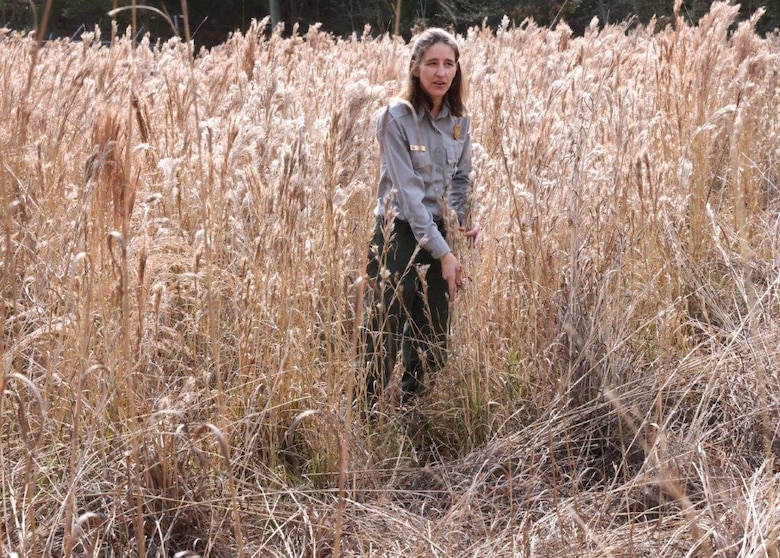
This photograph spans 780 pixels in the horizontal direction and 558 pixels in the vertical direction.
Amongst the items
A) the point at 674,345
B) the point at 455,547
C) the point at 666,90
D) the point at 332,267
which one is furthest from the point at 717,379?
the point at 666,90

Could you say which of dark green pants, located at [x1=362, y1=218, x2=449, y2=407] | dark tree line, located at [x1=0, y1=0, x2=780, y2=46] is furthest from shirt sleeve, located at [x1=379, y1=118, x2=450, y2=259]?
dark tree line, located at [x1=0, y1=0, x2=780, y2=46]

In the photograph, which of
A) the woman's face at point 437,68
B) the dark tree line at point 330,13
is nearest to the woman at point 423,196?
the woman's face at point 437,68

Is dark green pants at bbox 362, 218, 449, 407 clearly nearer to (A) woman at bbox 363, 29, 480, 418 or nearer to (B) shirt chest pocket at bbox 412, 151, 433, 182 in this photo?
(A) woman at bbox 363, 29, 480, 418

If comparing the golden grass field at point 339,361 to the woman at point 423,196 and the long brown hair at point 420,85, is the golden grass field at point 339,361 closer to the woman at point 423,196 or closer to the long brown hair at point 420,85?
the woman at point 423,196

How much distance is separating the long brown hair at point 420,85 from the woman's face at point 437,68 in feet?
0.06

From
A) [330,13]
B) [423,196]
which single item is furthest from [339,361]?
[330,13]

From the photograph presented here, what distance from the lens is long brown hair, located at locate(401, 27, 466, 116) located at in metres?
2.46

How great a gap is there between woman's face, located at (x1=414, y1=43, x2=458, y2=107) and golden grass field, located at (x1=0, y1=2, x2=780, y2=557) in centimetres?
25

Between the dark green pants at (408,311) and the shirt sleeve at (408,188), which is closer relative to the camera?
the shirt sleeve at (408,188)

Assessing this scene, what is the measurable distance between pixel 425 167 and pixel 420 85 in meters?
0.24

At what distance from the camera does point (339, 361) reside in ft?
6.76

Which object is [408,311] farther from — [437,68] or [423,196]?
[437,68]

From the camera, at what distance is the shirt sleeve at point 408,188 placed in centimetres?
237

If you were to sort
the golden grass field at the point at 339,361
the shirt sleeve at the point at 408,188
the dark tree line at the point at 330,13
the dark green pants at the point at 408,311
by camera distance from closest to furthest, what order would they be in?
the golden grass field at the point at 339,361
the shirt sleeve at the point at 408,188
the dark green pants at the point at 408,311
the dark tree line at the point at 330,13
